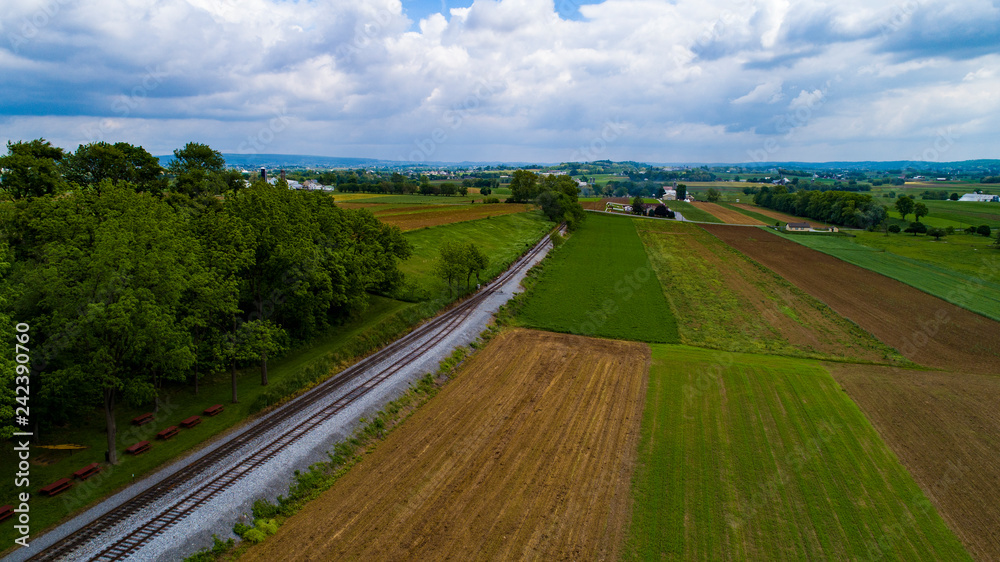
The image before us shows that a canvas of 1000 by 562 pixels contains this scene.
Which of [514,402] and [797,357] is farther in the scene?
[797,357]

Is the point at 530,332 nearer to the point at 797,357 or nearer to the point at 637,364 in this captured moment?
the point at 637,364

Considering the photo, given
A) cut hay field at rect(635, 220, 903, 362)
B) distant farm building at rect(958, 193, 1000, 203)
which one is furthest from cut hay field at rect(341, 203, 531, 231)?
distant farm building at rect(958, 193, 1000, 203)

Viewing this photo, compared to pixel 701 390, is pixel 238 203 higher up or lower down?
higher up

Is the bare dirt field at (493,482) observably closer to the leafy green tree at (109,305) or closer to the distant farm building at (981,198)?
the leafy green tree at (109,305)

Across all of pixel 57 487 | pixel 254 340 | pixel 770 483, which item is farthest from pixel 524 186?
pixel 57 487

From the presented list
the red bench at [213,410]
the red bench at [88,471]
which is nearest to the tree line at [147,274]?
the red bench at [88,471]

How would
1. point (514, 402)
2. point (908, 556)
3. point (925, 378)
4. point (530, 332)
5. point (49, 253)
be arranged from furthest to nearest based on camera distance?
point (530, 332)
point (925, 378)
point (514, 402)
point (49, 253)
point (908, 556)

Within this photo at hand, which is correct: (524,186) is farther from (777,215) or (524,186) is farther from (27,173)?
(27,173)

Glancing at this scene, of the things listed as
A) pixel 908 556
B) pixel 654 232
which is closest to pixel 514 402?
pixel 908 556
